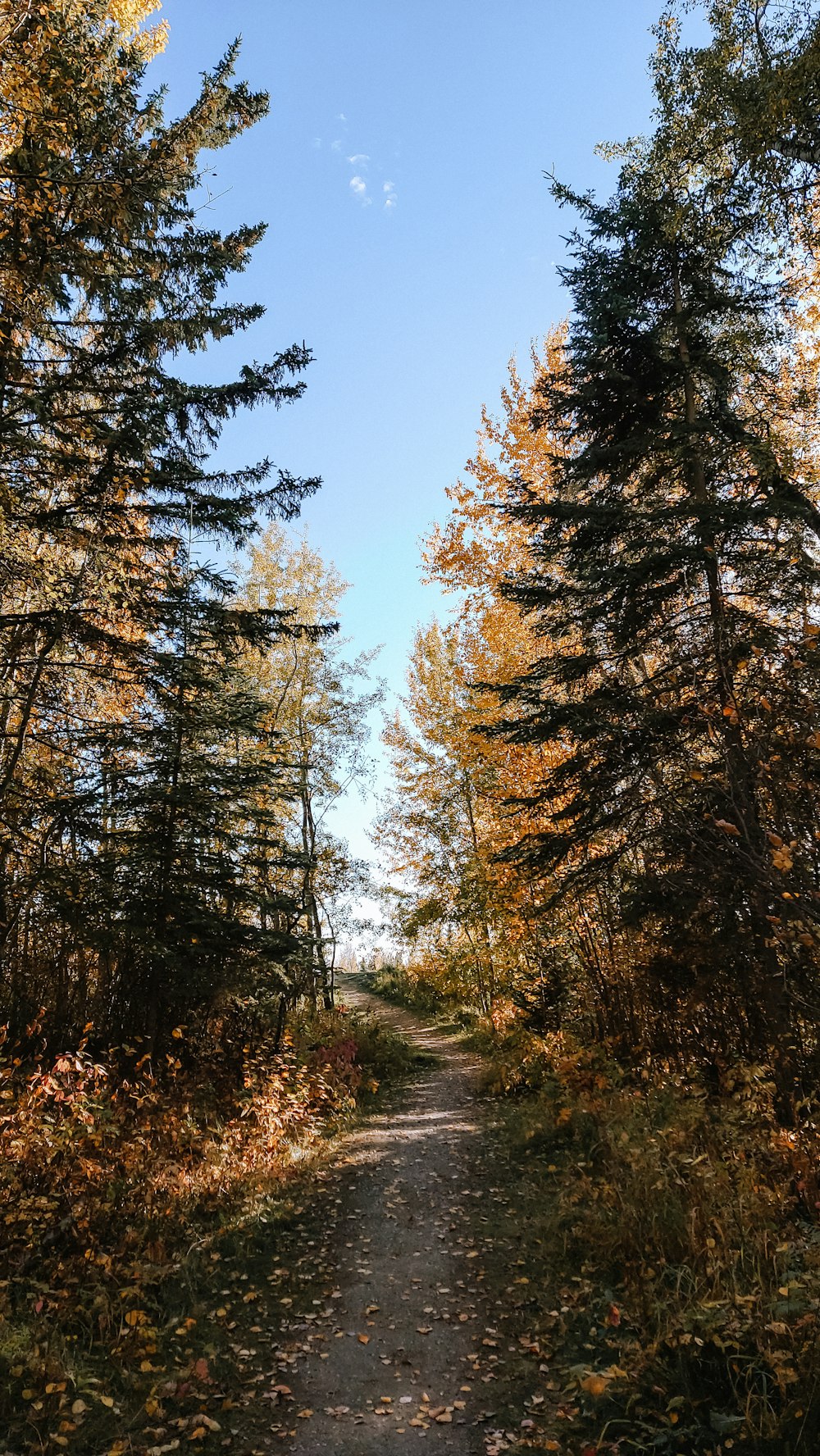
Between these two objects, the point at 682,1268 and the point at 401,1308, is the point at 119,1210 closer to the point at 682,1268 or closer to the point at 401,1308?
the point at 401,1308

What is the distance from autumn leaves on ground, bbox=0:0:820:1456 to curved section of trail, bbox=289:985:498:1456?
4 centimetres

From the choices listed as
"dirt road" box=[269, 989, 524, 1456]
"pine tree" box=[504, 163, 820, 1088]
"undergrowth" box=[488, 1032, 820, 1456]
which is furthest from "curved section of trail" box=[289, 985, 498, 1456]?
"pine tree" box=[504, 163, 820, 1088]

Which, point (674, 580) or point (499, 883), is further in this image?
point (499, 883)

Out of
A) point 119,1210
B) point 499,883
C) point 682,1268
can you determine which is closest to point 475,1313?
point 682,1268

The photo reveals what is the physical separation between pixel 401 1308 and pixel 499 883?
6.85 metres

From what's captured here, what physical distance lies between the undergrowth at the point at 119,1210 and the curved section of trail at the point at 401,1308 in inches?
28.8

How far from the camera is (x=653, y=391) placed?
9.05 m

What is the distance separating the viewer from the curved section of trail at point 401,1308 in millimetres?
4109

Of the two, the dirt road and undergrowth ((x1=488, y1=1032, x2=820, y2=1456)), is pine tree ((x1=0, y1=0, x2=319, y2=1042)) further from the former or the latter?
undergrowth ((x1=488, y1=1032, x2=820, y2=1456))

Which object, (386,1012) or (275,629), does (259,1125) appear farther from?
(386,1012)

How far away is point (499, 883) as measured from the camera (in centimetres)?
1180

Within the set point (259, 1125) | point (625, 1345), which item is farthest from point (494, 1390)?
point (259, 1125)

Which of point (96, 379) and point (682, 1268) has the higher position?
point (96, 379)

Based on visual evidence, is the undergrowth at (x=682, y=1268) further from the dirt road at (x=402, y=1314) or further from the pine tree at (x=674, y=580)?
the pine tree at (x=674, y=580)
